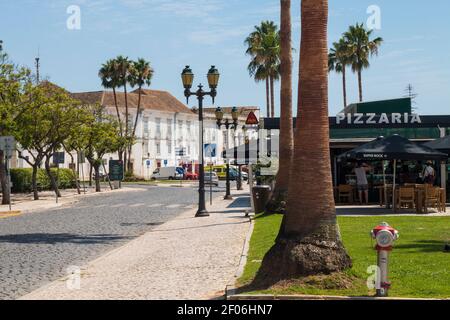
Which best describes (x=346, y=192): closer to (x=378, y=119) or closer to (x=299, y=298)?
(x=378, y=119)

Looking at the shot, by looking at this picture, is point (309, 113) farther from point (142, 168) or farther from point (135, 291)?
point (142, 168)

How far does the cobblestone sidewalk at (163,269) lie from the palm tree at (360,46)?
1893 inches

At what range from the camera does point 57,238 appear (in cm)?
1772

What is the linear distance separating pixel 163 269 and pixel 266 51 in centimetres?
4697

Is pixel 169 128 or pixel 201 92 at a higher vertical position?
pixel 169 128

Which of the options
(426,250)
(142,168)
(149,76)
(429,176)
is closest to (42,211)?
(429,176)

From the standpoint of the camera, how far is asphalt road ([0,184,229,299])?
38.5ft

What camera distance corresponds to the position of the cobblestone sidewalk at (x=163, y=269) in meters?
9.80

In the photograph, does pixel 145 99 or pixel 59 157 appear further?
pixel 145 99

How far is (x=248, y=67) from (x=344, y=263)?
51367 millimetres

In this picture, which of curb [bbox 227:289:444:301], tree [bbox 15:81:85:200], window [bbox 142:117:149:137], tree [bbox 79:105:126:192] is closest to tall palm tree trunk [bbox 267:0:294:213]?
curb [bbox 227:289:444:301]

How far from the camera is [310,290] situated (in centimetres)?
876

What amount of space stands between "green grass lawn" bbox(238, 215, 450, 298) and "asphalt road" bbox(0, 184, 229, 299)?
11.2ft

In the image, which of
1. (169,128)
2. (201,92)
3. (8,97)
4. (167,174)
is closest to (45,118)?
(8,97)
